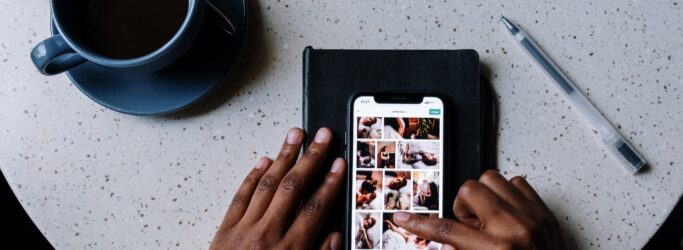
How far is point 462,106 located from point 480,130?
36 mm

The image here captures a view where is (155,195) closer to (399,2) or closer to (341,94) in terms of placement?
(341,94)

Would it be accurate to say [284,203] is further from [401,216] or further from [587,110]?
[587,110]

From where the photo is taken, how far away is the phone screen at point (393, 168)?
0.73 m

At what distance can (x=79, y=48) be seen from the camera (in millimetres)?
626

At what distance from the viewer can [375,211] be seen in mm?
733

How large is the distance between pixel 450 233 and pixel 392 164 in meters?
0.10

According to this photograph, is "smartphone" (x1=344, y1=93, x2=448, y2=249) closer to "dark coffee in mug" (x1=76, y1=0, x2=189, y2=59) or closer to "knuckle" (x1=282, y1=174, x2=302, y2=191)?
"knuckle" (x1=282, y1=174, x2=302, y2=191)

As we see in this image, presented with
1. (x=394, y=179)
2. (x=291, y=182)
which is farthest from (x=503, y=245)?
(x=291, y=182)

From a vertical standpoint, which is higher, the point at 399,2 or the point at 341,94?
the point at 399,2

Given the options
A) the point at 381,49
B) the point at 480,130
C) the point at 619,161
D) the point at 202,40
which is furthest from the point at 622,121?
the point at 202,40

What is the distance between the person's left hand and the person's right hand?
0.29 feet

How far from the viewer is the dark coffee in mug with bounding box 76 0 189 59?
2.21ft

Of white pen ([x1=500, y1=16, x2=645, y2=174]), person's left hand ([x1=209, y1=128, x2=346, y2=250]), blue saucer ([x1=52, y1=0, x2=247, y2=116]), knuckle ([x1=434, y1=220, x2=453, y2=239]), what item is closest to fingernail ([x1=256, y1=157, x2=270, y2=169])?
person's left hand ([x1=209, y1=128, x2=346, y2=250])

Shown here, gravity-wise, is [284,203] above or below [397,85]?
below
